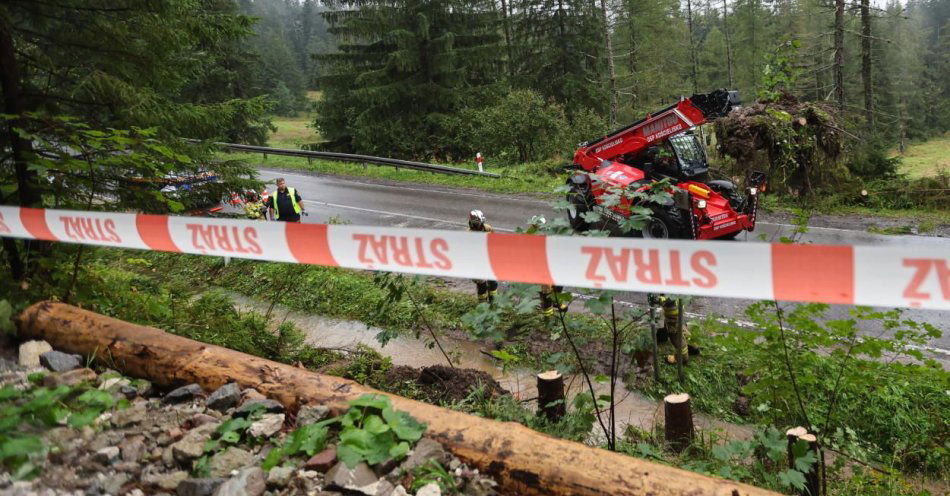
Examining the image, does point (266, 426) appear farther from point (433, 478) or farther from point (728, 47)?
point (728, 47)

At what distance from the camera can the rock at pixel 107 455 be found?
3035mm

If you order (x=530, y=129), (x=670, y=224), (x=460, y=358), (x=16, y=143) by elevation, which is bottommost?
(x=460, y=358)

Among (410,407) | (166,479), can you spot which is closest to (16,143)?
(166,479)

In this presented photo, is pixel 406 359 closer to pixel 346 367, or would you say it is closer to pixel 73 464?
pixel 346 367

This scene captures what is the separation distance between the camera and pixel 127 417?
349 centimetres

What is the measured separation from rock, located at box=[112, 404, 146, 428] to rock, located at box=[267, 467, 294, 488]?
118 centimetres

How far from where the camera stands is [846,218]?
1270 centimetres

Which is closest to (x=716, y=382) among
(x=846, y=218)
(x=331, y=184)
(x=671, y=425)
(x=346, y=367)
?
(x=671, y=425)

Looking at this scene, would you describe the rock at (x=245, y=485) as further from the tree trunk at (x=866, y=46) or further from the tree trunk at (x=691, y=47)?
the tree trunk at (x=691, y=47)

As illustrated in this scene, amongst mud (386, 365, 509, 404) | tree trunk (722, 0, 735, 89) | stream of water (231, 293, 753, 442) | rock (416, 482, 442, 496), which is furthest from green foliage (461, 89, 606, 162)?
tree trunk (722, 0, 735, 89)

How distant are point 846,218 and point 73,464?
14.4 metres

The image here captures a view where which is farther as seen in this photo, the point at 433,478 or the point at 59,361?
the point at 59,361

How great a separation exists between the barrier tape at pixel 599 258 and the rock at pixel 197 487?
156 cm

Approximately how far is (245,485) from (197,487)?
0.23 m
